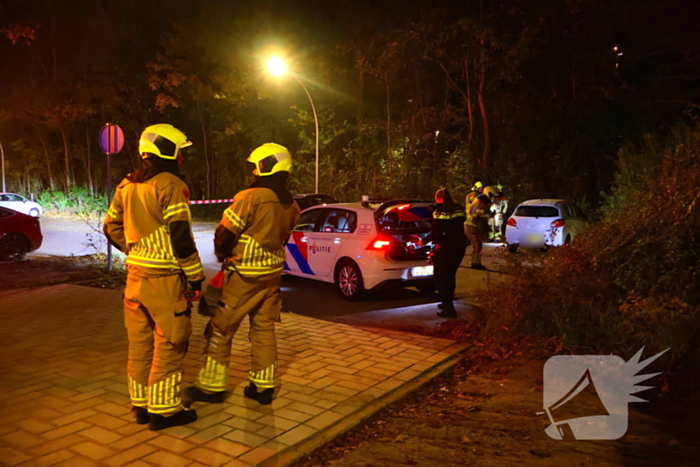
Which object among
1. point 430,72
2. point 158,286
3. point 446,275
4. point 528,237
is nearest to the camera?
point 158,286

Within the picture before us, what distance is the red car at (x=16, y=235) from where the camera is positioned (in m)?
12.6

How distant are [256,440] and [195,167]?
35.9 m

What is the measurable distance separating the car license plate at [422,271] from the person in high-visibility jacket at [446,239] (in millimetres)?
907

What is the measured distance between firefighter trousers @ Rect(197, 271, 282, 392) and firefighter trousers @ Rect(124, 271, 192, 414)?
1.38ft

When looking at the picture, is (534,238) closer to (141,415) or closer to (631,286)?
(631,286)

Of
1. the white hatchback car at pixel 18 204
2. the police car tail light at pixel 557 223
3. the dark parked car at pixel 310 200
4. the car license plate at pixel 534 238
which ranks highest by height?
the white hatchback car at pixel 18 204

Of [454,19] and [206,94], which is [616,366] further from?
[206,94]

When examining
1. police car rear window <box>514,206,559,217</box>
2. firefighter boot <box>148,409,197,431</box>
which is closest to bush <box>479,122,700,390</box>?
firefighter boot <box>148,409,197,431</box>

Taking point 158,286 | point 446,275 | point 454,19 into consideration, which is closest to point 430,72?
point 454,19

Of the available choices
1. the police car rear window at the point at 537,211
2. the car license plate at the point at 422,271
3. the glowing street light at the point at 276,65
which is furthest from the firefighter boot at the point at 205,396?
the glowing street light at the point at 276,65

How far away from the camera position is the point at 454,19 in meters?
23.6

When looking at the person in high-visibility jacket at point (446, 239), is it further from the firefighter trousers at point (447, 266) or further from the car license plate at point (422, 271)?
the car license plate at point (422, 271)

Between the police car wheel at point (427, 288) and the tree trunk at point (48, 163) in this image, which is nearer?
the police car wheel at point (427, 288)

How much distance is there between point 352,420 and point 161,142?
2.48 m
